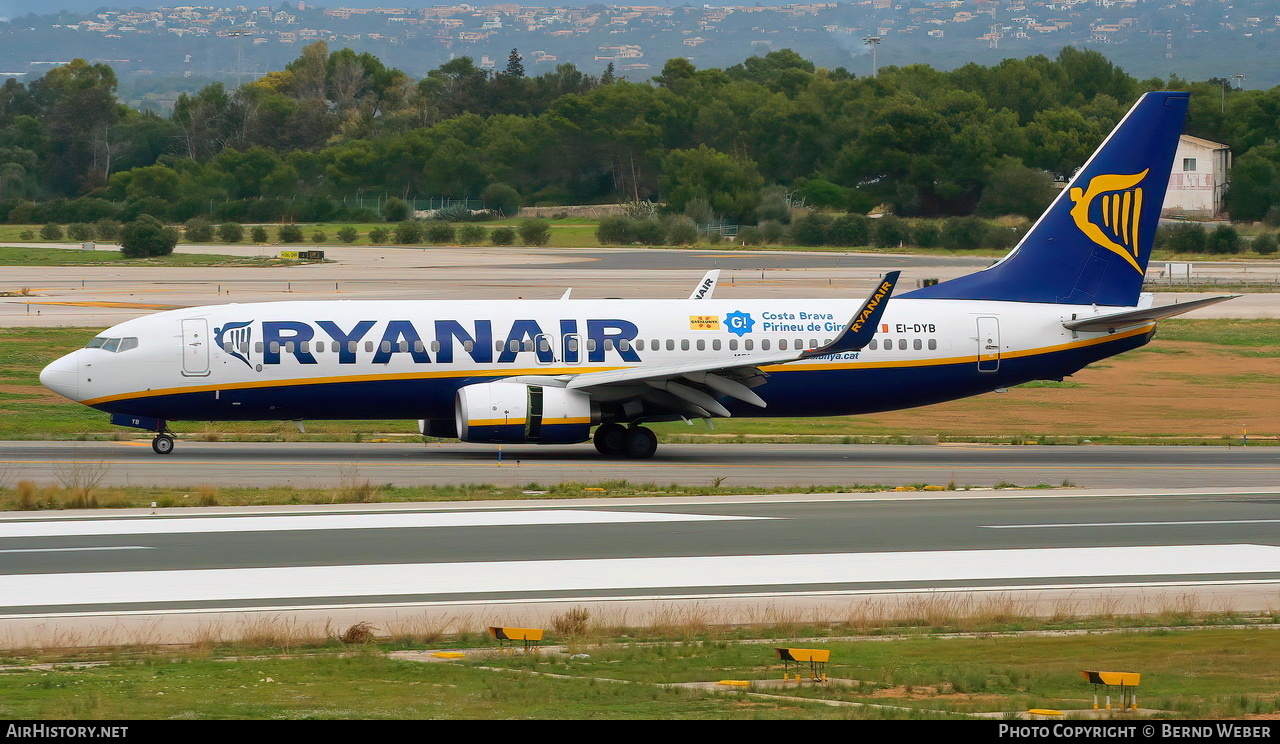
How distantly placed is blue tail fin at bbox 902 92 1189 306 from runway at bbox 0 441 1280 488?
4145 mm

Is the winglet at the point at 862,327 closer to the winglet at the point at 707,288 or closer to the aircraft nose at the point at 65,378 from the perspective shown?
the winglet at the point at 707,288

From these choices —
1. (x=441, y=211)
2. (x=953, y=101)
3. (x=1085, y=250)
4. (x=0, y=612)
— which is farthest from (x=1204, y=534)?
(x=441, y=211)

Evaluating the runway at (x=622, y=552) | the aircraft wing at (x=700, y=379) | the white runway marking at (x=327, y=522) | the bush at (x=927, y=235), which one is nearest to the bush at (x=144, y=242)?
the bush at (x=927, y=235)

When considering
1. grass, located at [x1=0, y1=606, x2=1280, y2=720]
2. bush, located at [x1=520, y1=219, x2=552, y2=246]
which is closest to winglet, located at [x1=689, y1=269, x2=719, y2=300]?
grass, located at [x1=0, y1=606, x2=1280, y2=720]

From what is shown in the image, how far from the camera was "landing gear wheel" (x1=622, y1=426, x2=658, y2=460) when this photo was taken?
119 ft

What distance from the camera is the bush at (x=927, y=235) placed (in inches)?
4719

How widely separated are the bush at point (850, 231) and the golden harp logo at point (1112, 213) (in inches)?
3463

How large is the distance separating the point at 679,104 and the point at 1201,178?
55.4 meters

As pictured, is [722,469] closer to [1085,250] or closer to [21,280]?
[1085,250]

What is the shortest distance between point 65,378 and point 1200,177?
389 feet

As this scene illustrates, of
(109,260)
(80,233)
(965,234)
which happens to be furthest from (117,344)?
(80,233)

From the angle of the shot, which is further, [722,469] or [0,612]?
[722,469]

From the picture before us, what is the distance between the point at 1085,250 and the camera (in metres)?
38.7

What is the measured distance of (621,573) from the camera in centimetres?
2194
